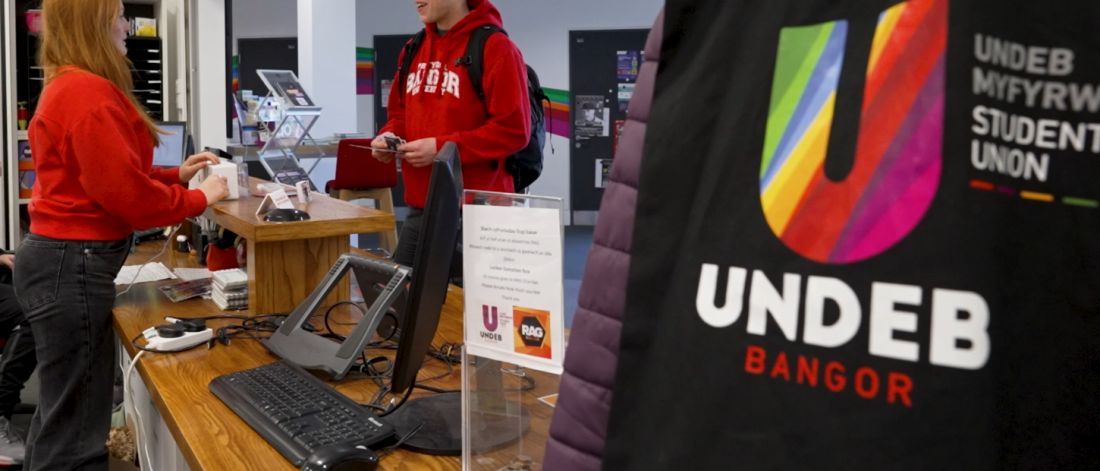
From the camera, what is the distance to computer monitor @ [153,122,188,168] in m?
4.34

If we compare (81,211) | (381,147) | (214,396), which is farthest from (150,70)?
(214,396)

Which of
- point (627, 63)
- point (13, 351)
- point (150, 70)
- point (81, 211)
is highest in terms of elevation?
point (627, 63)

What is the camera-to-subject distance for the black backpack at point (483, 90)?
2.72 metres

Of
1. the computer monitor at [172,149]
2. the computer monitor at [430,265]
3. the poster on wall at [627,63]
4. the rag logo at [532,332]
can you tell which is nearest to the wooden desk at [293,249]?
the computer monitor at [430,265]

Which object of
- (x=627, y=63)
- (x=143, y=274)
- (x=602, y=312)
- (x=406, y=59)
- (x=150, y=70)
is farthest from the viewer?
(x=627, y=63)

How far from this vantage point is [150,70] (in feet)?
17.7

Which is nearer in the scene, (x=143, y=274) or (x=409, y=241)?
(x=409, y=241)

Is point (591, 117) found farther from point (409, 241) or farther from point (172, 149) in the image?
point (409, 241)

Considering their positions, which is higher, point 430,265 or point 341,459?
point 430,265

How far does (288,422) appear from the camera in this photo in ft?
4.23

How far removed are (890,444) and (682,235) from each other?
0.19 meters

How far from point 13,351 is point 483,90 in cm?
186

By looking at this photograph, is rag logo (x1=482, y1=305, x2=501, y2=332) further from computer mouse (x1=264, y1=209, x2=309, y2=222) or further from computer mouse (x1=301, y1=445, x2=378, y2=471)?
computer mouse (x1=264, y1=209, x2=309, y2=222)

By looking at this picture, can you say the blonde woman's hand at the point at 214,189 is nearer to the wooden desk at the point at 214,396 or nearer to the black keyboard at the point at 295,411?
the wooden desk at the point at 214,396
